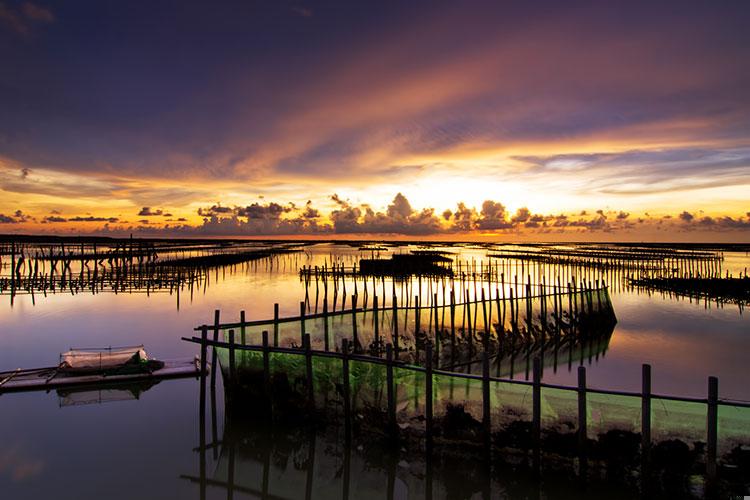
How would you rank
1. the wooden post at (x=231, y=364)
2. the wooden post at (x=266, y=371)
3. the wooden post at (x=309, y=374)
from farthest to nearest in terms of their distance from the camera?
the wooden post at (x=231, y=364)
the wooden post at (x=266, y=371)
the wooden post at (x=309, y=374)

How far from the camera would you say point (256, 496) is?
893 centimetres

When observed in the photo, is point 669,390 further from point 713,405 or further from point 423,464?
point 423,464

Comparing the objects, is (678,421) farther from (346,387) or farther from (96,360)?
(96,360)

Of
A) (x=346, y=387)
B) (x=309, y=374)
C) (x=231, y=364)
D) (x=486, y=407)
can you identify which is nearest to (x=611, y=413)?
(x=486, y=407)

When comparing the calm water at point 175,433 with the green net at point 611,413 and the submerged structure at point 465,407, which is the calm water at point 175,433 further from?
the green net at point 611,413

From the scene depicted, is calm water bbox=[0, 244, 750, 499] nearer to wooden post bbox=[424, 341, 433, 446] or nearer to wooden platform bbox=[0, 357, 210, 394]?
wooden platform bbox=[0, 357, 210, 394]

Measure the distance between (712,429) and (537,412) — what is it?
105 inches

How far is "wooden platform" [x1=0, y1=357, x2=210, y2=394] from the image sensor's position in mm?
13203

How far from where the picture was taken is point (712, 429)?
295 inches

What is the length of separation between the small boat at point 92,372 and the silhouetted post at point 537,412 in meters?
10.4

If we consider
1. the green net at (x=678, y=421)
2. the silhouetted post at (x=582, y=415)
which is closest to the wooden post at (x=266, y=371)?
the silhouetted post at (x=582, y=415)

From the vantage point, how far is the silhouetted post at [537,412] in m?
8.48

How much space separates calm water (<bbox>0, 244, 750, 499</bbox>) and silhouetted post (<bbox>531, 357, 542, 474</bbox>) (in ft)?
1.99

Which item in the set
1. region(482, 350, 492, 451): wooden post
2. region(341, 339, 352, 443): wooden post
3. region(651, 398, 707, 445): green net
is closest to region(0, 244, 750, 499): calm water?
region(341, 339, 352, 443): wooden post
